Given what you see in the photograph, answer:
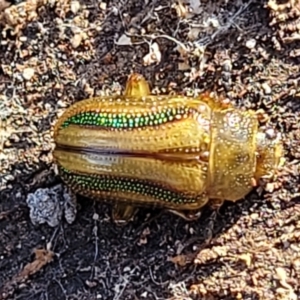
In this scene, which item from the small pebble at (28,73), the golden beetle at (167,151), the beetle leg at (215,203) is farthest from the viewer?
the small pebble at (28,73)

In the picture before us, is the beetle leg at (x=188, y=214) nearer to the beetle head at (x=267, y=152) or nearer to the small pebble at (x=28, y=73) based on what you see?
the beetle head at (x=267, y=152)

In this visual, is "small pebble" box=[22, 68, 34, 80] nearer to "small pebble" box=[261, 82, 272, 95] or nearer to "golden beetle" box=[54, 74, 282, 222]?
"golden beetle" box=[54, 74, 282, 222]

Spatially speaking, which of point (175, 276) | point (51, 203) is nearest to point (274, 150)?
point (175, 276)

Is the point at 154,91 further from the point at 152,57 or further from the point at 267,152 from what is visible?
the point at 267,152

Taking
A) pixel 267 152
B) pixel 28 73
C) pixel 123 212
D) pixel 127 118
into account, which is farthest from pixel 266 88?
pixel 28 73

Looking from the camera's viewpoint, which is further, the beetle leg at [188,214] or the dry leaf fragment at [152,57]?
the dry leaf fragment at [152,57]

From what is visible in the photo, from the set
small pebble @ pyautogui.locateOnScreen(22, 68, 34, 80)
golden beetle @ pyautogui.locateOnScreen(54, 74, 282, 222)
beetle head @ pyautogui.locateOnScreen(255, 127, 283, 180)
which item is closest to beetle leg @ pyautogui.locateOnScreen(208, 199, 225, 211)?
golden beetle @ pyautogui.locateOnScreen(54, 74, 282, 222)

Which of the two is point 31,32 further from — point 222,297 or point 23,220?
point 222,297

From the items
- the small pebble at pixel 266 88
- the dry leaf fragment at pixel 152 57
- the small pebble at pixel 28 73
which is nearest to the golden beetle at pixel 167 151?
the small pebble at pixel 266 88
